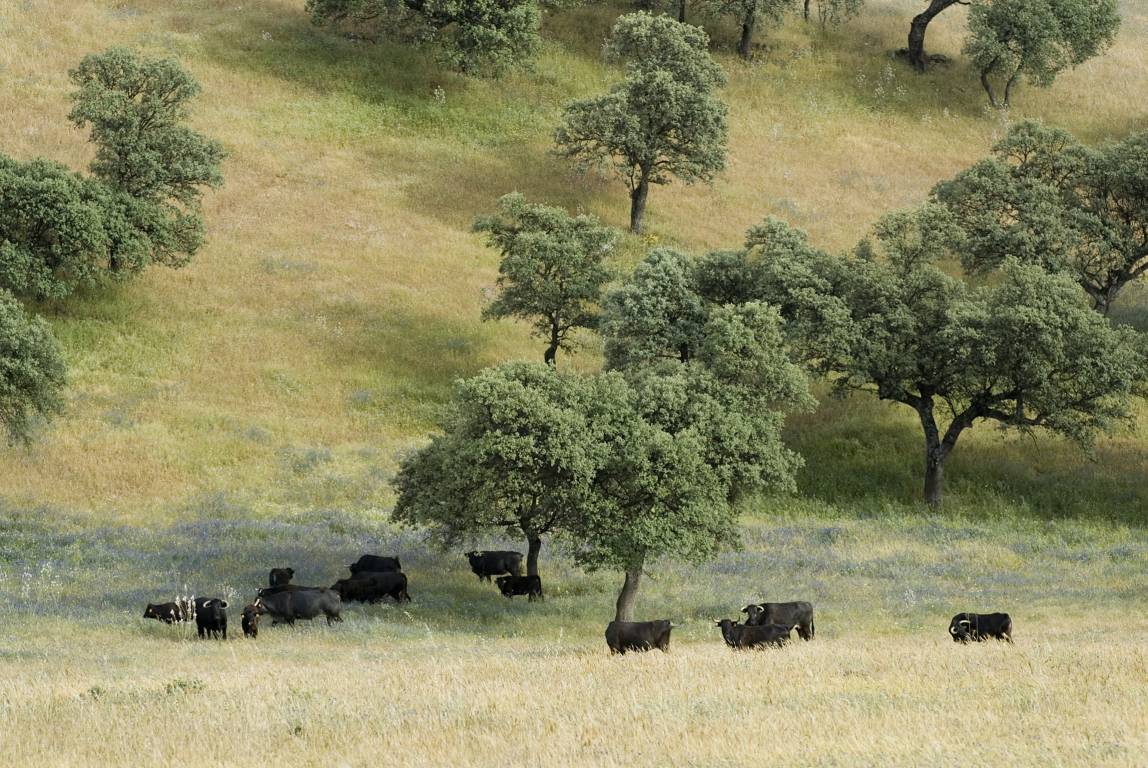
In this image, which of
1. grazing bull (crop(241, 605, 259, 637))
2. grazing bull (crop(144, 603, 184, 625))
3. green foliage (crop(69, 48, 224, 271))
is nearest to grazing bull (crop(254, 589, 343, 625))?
grazing bull (crop(241, 605, 259, 637))

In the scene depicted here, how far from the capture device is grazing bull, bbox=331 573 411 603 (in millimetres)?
35688

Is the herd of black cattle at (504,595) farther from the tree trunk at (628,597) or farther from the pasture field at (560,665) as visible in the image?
the tree trunk at (628,597)

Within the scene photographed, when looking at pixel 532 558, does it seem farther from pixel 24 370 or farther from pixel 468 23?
pixel 468 23

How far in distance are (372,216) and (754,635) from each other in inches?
2122

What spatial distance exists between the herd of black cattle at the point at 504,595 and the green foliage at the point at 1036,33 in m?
70.0

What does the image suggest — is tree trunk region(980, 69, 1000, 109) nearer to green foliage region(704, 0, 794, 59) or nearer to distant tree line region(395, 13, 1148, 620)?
green foliage region(704, 0, 794, 59)

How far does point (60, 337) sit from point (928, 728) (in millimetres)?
53375

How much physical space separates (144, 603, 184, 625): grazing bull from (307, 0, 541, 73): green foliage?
61942 mm

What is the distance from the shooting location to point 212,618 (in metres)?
30.5

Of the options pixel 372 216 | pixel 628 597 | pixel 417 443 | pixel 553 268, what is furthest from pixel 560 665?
pixel 372 216

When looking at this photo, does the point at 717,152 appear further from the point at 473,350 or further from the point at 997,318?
the point at 997,318

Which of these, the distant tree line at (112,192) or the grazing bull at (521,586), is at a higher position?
the distant tree line at (112,192)

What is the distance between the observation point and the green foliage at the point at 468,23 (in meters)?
86.9

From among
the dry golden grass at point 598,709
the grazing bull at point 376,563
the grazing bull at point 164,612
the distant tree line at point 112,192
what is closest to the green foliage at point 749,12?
the distant tree line at point 112,192
